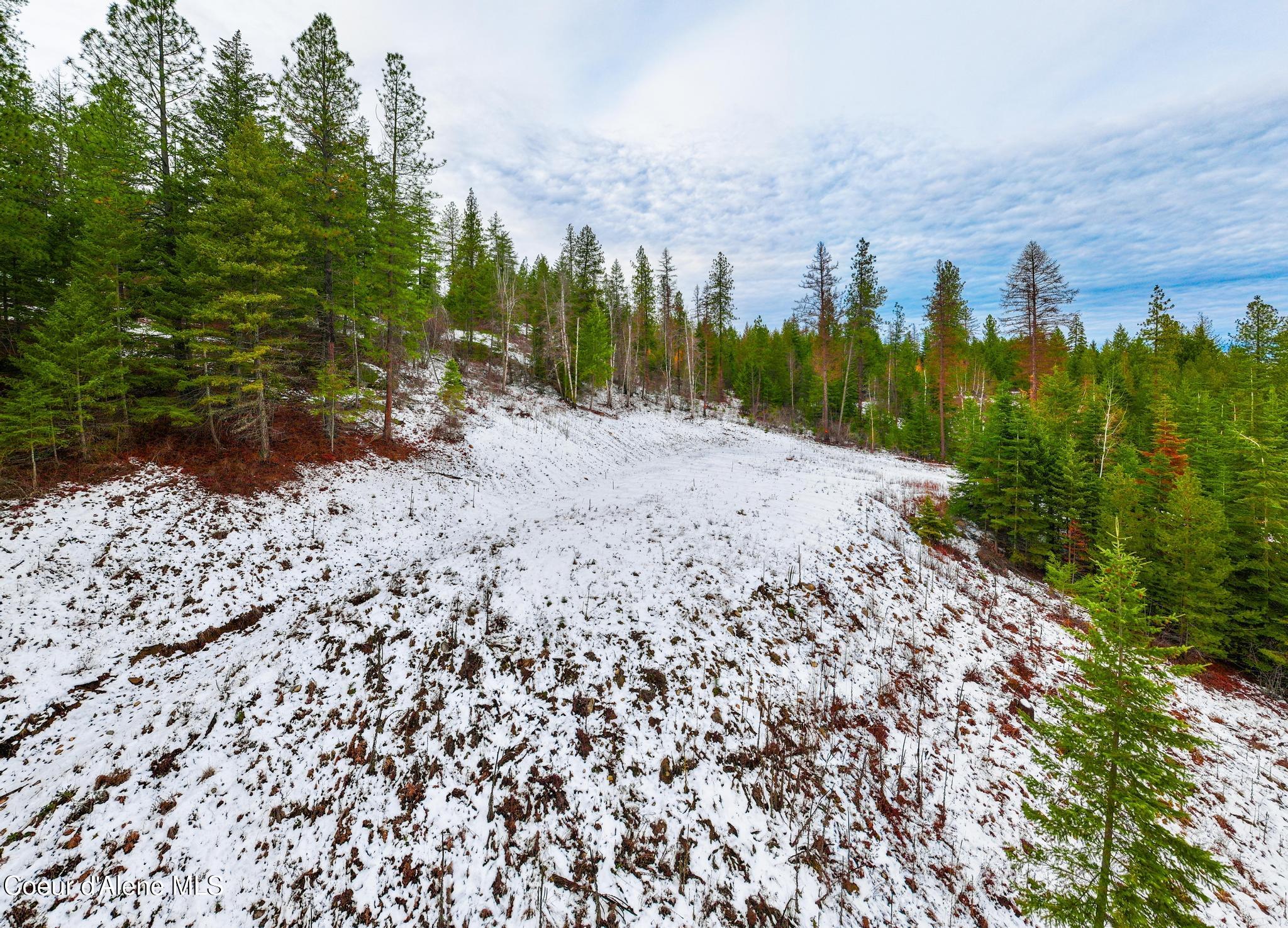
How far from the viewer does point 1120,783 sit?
4.55 metres

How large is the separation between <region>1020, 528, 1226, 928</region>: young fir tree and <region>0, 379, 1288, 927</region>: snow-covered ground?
114 cm

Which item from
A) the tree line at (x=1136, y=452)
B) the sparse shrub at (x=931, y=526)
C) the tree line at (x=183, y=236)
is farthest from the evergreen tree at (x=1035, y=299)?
the tree line at (x=183, y=236)

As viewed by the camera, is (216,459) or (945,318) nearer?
(216,459)

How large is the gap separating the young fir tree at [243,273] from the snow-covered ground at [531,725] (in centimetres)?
291

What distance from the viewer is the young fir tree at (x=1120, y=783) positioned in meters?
4.17

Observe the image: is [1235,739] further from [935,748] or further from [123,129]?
[123,129]

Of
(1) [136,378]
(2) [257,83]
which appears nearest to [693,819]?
(1) [136,378]

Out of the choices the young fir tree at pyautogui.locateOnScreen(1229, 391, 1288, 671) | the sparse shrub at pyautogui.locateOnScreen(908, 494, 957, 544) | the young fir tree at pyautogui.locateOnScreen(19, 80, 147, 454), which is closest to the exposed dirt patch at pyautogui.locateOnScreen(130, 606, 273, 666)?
the young fir tree at pyautogui.locateOnScreen(19, 80, 147, 454)

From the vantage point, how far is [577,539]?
36.9 feet

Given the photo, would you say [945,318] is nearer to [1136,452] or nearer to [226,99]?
[1136,452]

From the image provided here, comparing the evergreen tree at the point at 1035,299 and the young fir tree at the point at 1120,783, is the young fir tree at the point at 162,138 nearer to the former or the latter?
the young fir tree at the point at 1120,783

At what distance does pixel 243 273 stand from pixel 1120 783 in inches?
801

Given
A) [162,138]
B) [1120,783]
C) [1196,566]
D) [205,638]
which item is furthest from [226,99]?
[1196,566]

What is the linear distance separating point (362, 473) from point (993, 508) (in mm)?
23213
